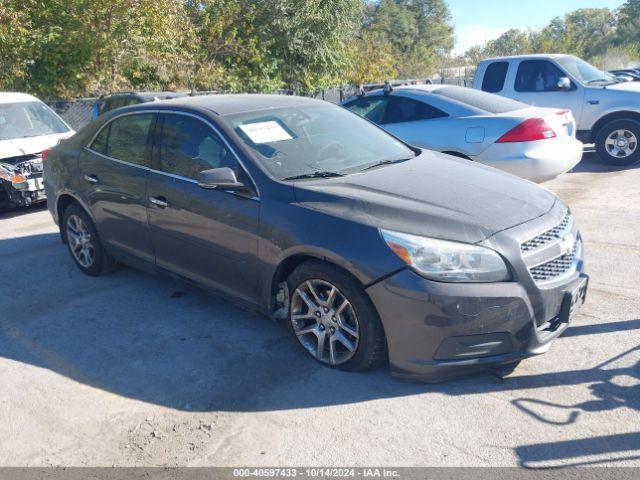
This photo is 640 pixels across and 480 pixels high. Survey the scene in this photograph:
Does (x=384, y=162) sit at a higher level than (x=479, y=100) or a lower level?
lower

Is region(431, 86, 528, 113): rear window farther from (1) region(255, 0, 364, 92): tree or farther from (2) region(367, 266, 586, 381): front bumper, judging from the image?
(1) region(255, 0, 364, 92): tree

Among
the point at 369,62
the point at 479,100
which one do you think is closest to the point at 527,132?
the point at 479,100

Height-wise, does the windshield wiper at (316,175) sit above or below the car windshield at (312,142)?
below

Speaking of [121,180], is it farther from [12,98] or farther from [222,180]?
[12,98]

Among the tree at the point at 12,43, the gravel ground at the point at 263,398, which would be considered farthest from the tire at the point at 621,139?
the tree at the point at 12,43

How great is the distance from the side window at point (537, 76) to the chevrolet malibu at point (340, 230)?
6.94 meters

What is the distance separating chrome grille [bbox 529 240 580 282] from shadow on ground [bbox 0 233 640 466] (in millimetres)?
606

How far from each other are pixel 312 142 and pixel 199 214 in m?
0.99

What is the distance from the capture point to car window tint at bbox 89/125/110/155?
5.56 m

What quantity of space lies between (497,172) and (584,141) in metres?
6.95

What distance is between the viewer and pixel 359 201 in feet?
12.6

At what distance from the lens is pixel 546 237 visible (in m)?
3.76

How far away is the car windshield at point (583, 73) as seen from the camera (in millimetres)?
10922

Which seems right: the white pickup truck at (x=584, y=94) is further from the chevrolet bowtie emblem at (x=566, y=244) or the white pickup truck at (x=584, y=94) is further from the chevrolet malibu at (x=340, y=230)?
the chevrolet bowtie emblem at (x=566, y=244)
